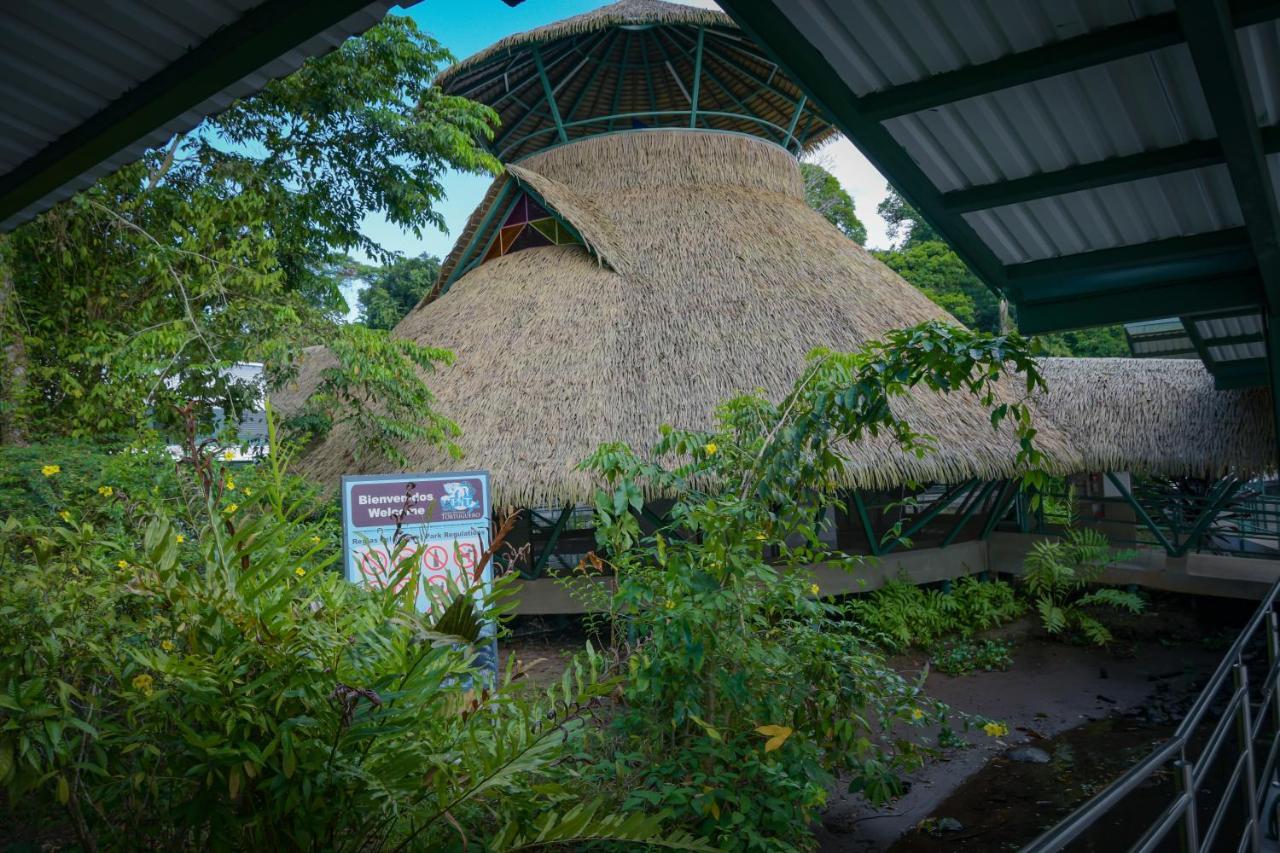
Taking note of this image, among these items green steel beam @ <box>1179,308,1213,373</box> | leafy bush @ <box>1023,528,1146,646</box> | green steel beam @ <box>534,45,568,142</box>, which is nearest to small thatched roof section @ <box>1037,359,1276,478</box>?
leafy bush @ <box>1023,528,1146,646</box>

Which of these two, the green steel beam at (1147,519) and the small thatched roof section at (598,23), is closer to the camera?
the green steel beam at (1147,519)

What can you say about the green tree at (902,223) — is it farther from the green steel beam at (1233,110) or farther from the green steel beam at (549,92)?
the green steel beam at (1233,110)

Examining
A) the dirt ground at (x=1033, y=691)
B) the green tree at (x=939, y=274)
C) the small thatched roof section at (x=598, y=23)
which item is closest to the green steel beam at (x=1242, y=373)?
the dirt ground at (x=1033, y=691)

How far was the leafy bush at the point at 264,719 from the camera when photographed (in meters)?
1.74

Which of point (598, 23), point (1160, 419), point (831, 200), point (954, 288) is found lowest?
point (1160, 419)

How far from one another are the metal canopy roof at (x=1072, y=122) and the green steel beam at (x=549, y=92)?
8.09m

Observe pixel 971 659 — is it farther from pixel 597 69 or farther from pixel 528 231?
pixel 597 69

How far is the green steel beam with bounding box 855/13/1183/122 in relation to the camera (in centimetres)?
218

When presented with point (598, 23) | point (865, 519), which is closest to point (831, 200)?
point (598, 23)

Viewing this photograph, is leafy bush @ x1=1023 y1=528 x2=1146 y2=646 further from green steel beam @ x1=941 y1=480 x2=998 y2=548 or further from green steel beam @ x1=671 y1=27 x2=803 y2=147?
green steel beam @ x1=671 y1=27 x2=803 y2=147

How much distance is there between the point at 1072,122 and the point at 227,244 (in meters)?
8.34

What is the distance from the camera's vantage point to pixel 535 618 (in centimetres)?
952

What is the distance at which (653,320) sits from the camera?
29.6ft

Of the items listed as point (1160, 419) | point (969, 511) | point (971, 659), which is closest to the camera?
point (971, 659)
